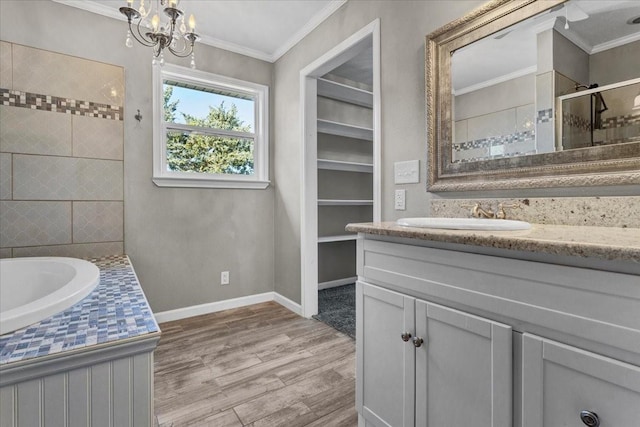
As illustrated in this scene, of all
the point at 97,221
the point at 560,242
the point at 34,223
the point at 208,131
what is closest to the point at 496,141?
the point at 560,242

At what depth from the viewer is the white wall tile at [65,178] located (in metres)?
2.18

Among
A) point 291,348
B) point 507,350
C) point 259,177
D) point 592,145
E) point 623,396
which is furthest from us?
point 259,177

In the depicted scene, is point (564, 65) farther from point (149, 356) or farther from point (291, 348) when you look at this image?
point (291, 348)

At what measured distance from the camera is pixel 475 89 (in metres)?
1.54

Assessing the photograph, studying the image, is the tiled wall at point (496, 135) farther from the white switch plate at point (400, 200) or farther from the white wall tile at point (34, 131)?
the white wall tile at point (34, 131)

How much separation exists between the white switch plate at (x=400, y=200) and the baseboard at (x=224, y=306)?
5.02 ft

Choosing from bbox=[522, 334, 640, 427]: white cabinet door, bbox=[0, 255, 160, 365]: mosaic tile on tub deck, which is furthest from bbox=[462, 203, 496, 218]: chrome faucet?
bbox=[0, 255, 160, 365]: mosaic tile on tub deck

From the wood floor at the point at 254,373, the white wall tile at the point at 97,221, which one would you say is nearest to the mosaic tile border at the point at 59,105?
the white wall tile at the point at 97,221

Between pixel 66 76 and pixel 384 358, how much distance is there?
287cm

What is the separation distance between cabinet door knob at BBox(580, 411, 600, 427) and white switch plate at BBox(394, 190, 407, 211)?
120cm

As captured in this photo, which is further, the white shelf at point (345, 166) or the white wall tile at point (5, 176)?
the white shelf at point (345, 166)

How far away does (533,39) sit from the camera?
132 centimetres

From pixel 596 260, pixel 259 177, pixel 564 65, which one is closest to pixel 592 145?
pixel 564 65

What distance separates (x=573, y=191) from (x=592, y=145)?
18 centimetres
